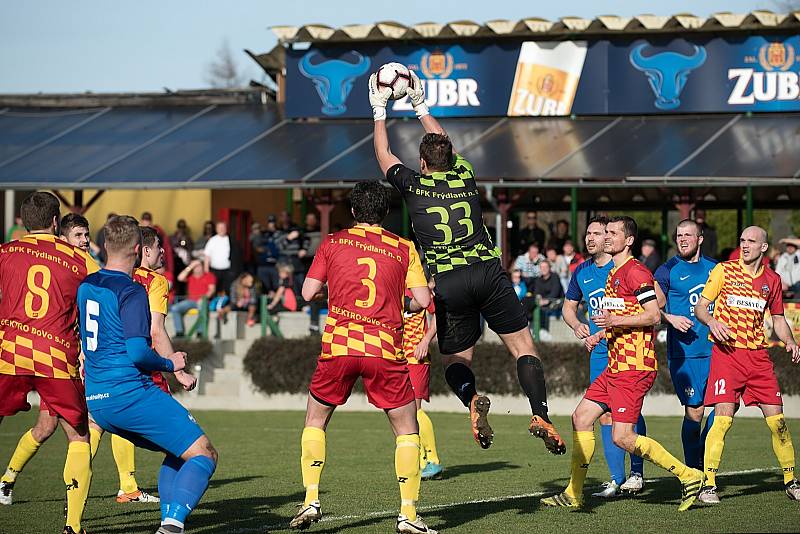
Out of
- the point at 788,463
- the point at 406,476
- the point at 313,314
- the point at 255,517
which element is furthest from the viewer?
the point at 313,314

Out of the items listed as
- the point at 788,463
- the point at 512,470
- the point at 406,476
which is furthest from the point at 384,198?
the point at 512,470

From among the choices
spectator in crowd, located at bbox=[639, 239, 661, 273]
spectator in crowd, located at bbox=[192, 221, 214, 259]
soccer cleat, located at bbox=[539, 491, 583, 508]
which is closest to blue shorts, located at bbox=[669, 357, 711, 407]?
soccer cleat, located at bbox=[539, 491, 583, 508]

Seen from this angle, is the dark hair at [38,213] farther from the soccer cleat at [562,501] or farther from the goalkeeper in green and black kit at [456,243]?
the soccer cleat at [562,501]

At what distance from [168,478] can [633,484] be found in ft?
14.1

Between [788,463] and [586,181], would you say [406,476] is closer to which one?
[788,463]

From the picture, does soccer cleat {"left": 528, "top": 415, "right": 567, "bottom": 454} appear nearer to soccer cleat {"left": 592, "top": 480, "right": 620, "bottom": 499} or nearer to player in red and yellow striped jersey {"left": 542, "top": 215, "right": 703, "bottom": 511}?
player in red and yellow striped jersey {"left": 542, "top": 215, "right": 703, "bottom": 511}

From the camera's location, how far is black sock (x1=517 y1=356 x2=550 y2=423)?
864cm

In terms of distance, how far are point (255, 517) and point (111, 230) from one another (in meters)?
2.80

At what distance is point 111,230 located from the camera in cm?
707

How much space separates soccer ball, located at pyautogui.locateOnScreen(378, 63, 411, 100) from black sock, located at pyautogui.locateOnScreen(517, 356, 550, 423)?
2.11 metres

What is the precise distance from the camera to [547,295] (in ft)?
67.3

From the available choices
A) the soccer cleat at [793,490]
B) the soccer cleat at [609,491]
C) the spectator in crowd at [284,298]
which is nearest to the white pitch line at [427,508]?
the soccer cleat at [609,491]

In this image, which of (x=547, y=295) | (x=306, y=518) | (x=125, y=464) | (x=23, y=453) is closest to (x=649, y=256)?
(x=547, y=295)

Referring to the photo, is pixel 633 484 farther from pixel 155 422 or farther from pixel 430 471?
pixel 155 422
